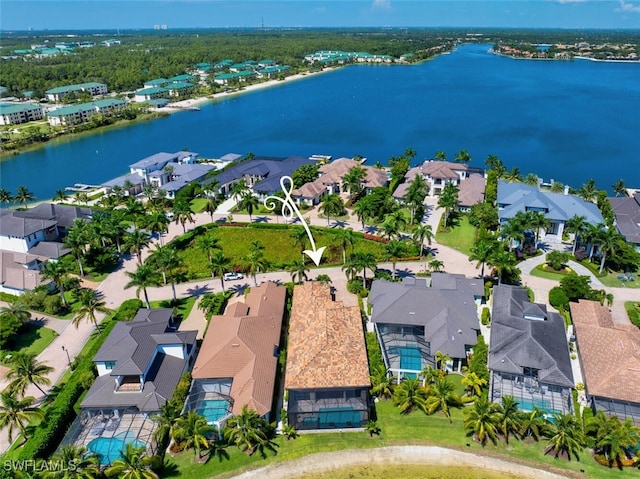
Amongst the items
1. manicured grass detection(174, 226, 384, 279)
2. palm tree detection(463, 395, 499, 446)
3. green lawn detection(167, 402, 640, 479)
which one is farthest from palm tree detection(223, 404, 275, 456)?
manicured grass detection(174, 226, 384, 279)

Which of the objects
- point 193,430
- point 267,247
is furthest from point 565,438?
point 267,247

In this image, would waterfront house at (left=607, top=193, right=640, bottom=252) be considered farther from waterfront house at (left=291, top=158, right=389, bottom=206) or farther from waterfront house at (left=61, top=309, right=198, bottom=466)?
waterfront house at (left=61, top=309, right=198, bottom=466)

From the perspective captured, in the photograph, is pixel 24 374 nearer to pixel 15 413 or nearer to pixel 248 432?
pixel 15 413

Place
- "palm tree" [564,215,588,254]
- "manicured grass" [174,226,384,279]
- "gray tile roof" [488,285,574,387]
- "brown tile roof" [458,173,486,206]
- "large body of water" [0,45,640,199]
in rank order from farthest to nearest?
"large body of water" [0,45,640,199] → "brown tile roof" [458,173,486,206] → "manicured grass" [174,226,384,279] → "palm tree" [564,215,588,254] → "gray tile roof" [488,285,574,387]

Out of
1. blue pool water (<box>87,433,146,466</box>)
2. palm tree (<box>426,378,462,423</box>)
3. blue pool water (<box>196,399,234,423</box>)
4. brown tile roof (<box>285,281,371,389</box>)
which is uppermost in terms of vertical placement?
brown tile roof (<box>285,281,371,389</box>)

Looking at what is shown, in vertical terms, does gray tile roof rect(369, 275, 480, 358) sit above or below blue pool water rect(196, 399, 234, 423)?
above

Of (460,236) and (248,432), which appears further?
(460,236)

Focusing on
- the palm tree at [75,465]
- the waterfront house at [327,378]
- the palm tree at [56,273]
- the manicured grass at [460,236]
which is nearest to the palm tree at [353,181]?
the manicured grass at [460,236]
